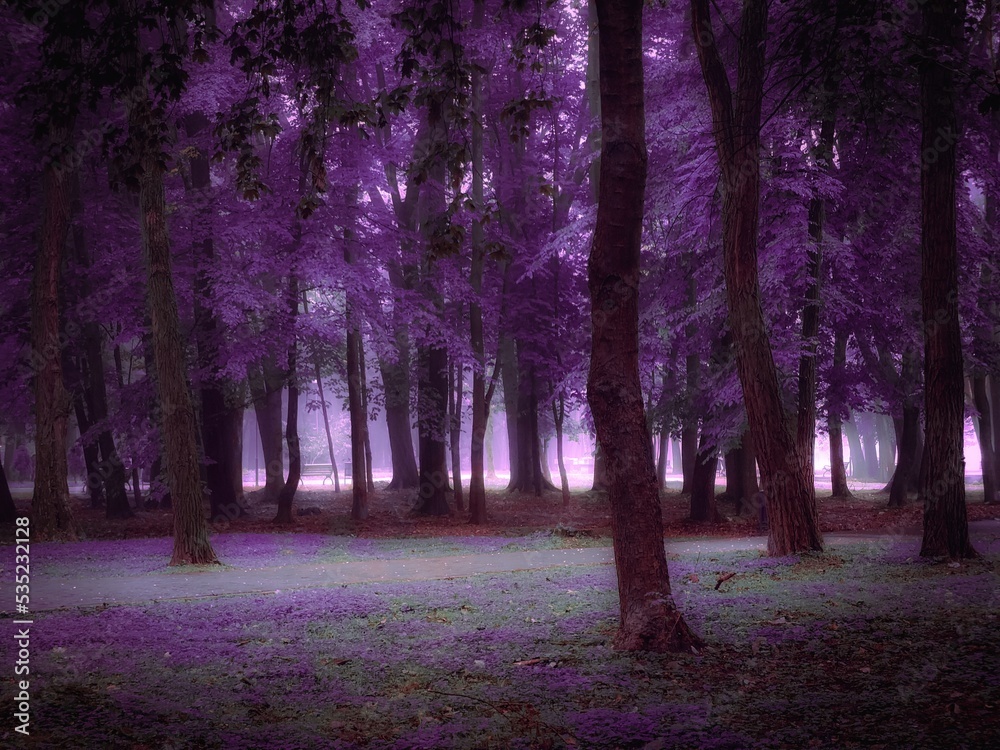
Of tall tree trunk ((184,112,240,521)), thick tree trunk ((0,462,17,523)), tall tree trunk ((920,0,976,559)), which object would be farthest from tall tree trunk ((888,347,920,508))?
thick tree trunk ((0,462,17,523))

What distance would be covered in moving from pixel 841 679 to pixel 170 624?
629 centimetres

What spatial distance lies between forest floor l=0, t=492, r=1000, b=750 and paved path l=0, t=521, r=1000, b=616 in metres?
0.44

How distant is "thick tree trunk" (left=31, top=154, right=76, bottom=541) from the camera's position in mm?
17156

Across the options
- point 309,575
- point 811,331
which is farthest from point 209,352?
point 811,331

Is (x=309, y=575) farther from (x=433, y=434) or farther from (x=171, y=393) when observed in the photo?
(x=433, y=434)

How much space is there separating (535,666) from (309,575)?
6.96 meters

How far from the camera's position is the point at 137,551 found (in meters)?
15.6

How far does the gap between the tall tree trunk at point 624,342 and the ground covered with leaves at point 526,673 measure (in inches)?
25.1

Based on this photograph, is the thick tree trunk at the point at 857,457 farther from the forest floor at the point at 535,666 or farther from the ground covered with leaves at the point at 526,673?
the ground covered with leaves at the point at 526,673

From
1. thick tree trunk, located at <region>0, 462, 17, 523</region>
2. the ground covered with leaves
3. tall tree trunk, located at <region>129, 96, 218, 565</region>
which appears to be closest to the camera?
the ground covered with leaves

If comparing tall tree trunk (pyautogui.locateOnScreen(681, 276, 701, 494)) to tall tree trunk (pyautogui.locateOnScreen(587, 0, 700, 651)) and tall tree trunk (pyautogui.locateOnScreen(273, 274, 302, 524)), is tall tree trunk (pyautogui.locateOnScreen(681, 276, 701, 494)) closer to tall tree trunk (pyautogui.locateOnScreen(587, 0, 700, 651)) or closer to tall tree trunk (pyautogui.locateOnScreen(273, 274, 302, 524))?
tall tree trunk (pyautogui.locateOnScreen(273, 274, 302, 524))

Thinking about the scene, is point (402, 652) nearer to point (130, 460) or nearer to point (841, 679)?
point (841, 679)

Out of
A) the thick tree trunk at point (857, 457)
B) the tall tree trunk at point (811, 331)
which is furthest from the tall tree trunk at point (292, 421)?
the thick tree trunk at point (857, 457)

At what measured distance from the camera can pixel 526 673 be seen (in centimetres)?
608
